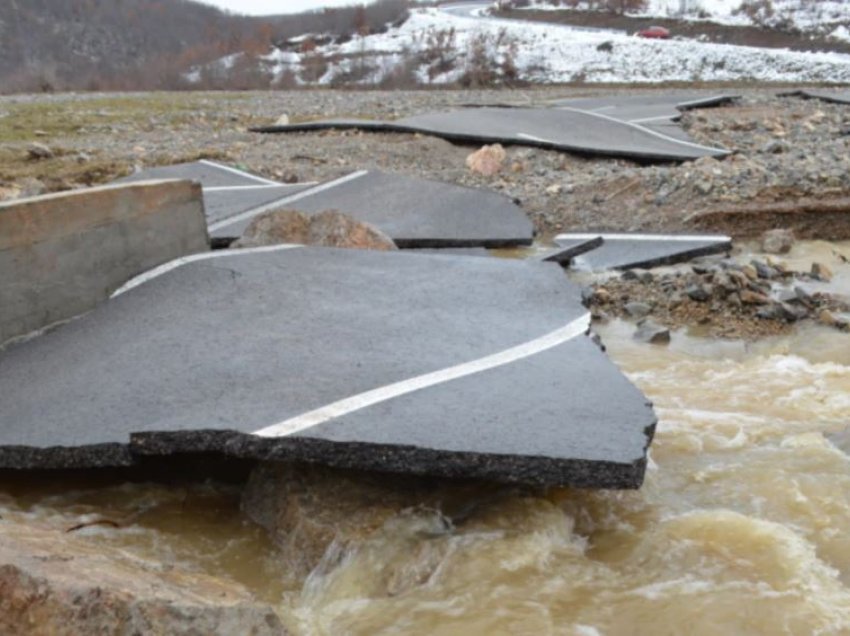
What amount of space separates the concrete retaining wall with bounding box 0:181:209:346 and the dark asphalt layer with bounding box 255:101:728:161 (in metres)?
6.81

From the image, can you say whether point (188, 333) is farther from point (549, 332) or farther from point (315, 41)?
point (315, 41)

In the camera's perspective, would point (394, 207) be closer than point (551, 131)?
Yes

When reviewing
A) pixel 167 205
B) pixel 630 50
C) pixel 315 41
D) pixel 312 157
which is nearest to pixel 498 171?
pixel 312 157

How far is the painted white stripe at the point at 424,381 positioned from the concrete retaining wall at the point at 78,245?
2035 mm

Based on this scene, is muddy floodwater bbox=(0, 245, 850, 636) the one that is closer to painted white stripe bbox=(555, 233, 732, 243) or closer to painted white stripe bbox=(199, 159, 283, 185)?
painted white stripe bbox=(555, 233, 732, 243)

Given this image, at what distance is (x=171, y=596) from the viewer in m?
2.68

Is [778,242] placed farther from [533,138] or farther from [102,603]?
[102,603]

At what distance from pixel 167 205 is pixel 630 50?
3341cm

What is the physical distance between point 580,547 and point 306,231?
372 centimetres

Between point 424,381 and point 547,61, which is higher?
point 424,381

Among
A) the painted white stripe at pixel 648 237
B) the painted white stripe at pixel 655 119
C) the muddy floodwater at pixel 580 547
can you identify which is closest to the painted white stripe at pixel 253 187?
the painted white stripe at pixel 648 237

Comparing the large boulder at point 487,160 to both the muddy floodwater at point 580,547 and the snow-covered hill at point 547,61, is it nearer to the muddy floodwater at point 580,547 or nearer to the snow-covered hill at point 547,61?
the muddy floodwater at point 580,547

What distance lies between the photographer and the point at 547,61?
121 feet

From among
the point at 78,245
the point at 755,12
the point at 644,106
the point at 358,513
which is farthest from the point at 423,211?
the point at 755,12
